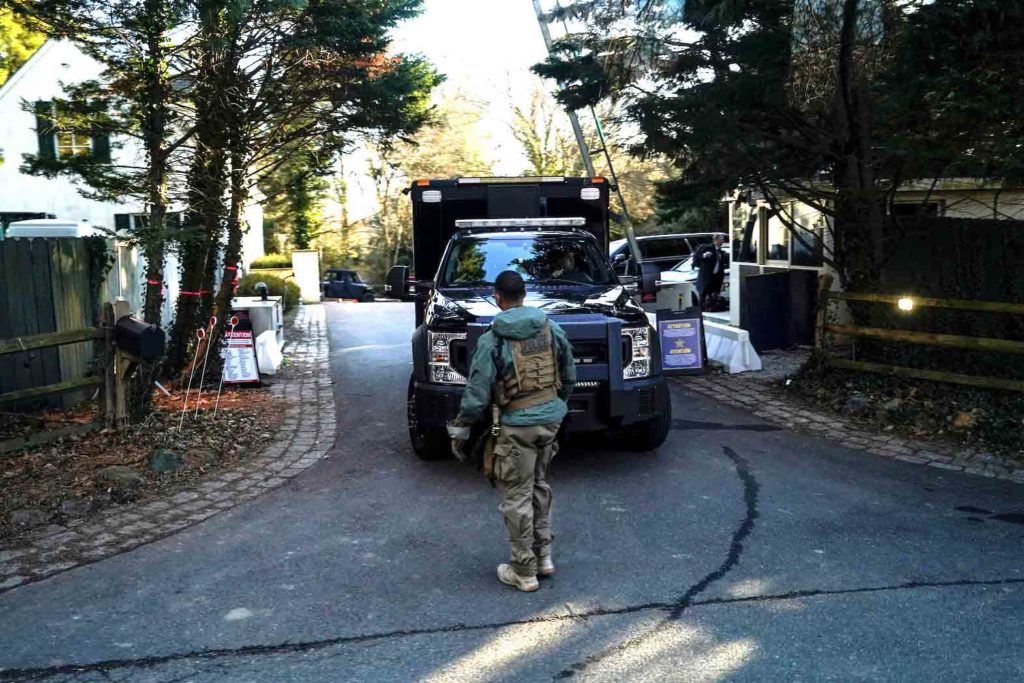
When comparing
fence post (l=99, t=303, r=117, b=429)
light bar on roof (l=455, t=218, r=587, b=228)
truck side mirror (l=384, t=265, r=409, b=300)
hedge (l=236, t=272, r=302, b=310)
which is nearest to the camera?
fence post (l=99, t=303, r=117, b=429)

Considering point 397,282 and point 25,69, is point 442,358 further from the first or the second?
point 25,69

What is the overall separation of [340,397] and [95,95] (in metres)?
4.18

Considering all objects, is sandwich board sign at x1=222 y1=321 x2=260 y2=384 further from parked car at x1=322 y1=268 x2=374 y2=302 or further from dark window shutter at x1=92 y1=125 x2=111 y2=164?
parked car at x1=322 y1=268 x2=374 y2=302

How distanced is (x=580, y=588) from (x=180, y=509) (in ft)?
10.4

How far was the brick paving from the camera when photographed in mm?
7981

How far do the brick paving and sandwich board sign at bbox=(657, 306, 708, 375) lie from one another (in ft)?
0.79

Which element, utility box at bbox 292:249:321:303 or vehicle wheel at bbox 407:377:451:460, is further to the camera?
utility box at bbox 292:249:321:303

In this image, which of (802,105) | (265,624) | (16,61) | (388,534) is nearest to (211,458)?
(388,534)

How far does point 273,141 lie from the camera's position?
40.7 feet

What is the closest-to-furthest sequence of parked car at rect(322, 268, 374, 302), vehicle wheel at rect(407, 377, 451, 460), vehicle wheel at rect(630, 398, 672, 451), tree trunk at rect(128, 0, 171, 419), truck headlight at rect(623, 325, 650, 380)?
truck headlight at rect(623, 325, 650, 380)
vehicle wheel at rect(407, 377, 451, 460)
vehicle wheel at rect(630, 398, 672, 451)
tree trunk at rect(128, 0, 171, 419)
parked car at rect(322, 268, 374, 302)

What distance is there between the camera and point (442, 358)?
7391 mm

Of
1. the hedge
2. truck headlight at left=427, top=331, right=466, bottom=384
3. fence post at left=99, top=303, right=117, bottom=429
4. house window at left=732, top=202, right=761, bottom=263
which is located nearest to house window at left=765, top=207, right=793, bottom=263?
house window at left=732, top=202, right=761, bottom=263

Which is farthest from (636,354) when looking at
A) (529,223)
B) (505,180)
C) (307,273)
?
(307,273)

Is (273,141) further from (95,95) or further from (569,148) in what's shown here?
(569,148)
